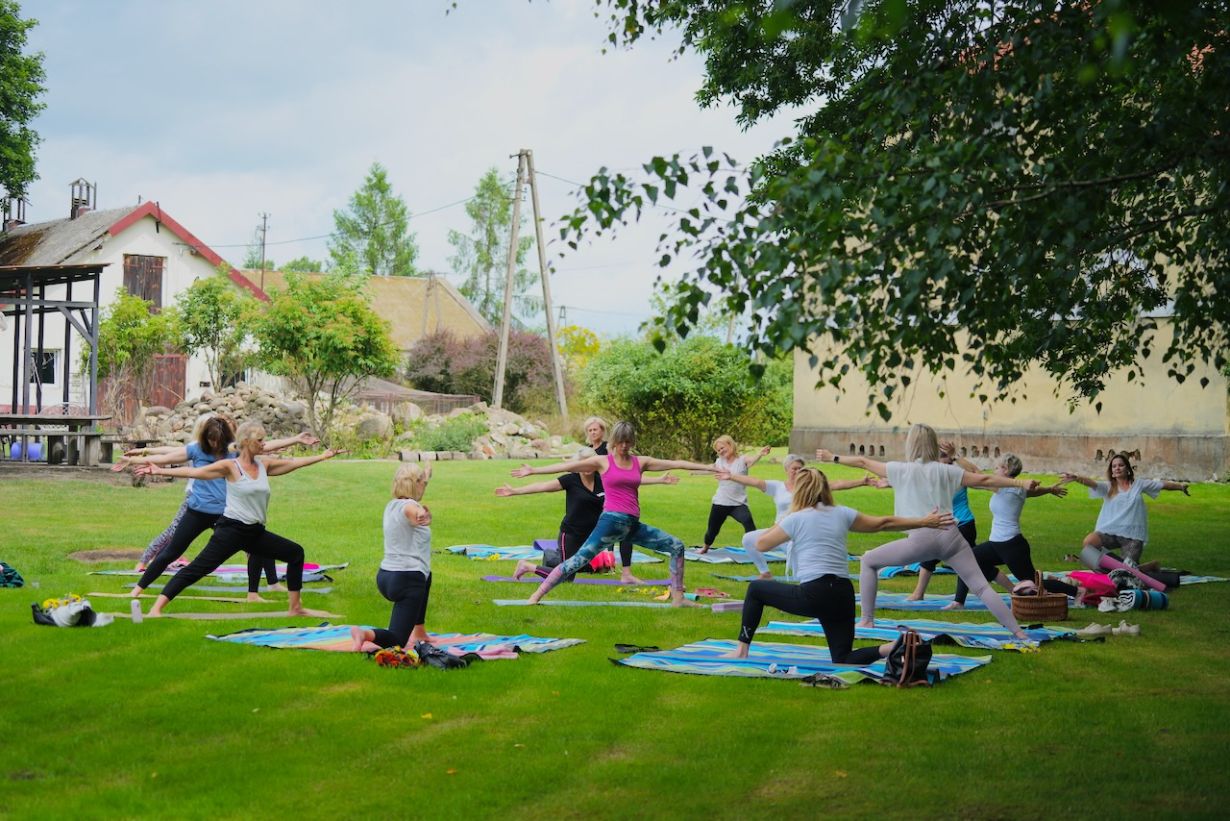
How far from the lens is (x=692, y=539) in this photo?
18578 millimetres

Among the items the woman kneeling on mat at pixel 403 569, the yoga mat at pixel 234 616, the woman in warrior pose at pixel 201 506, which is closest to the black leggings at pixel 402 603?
the woman kneeling on mat at pixel 403 569

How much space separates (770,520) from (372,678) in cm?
1385

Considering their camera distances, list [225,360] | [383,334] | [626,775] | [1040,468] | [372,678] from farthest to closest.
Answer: [225,360]
[383,334]
[1040,468]
[372,678]
[626,775]

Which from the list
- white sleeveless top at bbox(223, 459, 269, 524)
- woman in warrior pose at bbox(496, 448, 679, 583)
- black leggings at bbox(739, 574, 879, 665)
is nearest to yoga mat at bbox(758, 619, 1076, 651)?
black leggings at bbox(739, 574, 879, 665)

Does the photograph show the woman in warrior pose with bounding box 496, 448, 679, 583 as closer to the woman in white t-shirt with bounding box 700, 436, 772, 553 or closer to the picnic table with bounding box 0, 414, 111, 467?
the woman in white t-shirt with bounding box 700, 436, 772, 553

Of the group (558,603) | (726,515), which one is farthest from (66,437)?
(558,603)

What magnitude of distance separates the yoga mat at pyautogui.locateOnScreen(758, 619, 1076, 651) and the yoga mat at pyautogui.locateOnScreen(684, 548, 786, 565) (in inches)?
190

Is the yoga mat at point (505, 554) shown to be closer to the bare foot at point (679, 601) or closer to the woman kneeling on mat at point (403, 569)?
the bare foot at point (679, 601)

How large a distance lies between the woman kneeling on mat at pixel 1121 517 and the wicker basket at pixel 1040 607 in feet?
7.58

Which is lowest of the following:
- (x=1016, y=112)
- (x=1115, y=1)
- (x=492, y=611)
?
(x=492, y=611)

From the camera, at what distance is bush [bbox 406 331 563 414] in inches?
2140

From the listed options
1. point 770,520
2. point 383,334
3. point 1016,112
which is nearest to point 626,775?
point 1016,112

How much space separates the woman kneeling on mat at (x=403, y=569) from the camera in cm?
930

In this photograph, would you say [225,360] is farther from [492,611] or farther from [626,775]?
[626,775]
